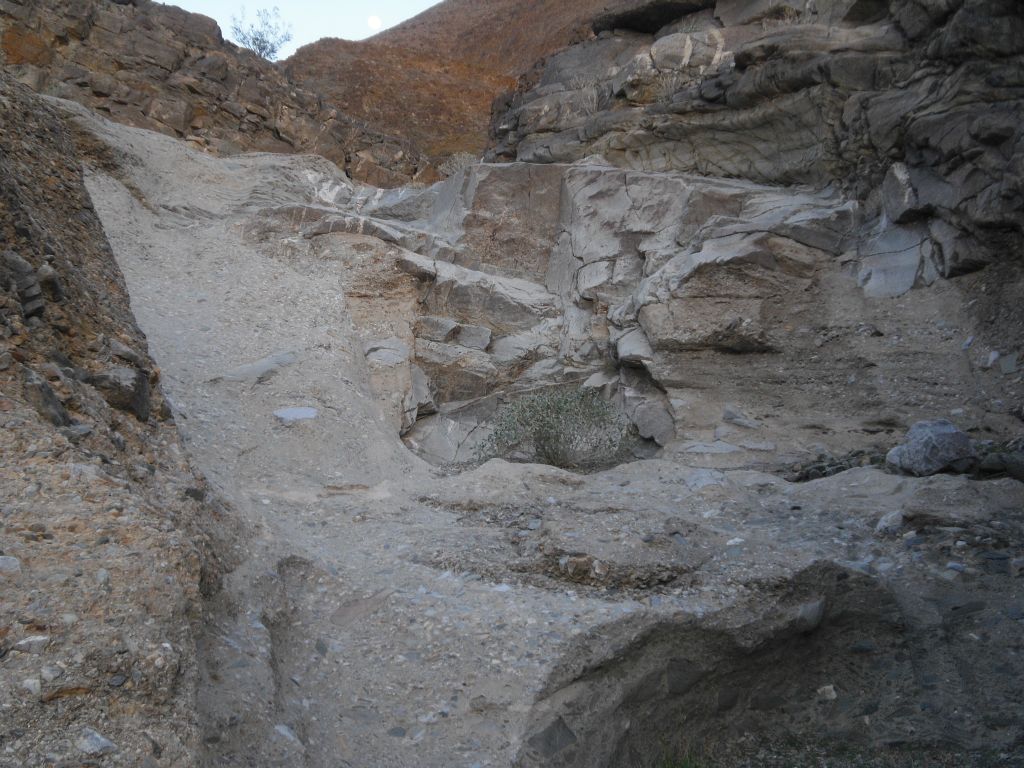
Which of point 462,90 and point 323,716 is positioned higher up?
point 462,90

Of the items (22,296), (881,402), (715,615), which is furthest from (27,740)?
(881,402)

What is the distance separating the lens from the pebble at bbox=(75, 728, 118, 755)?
2.21 meters

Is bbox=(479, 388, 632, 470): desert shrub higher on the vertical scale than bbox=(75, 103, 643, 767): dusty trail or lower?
lower

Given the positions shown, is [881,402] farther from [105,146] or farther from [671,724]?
[105,146]

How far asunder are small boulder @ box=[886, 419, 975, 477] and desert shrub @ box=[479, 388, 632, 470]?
306 centimetres

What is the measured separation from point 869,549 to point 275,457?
4481 millimetres

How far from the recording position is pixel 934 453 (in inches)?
257

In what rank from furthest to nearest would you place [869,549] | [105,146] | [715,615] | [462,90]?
[462,90], [105,146], [869,549], [715,615]

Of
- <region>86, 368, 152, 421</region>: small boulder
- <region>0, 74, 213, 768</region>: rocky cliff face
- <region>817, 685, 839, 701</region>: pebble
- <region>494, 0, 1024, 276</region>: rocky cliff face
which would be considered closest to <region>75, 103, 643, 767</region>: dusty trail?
<region>0, 74, 213, 768</region>: rocky cliff face

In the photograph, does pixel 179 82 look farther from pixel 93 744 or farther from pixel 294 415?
pixel 93 744

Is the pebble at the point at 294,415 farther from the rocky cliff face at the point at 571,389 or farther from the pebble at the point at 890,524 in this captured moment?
the pebble at the point at 890,524

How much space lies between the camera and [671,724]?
156 inches

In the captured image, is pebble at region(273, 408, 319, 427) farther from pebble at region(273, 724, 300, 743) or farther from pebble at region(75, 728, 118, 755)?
pebble at region(75, 728, 118, 755)

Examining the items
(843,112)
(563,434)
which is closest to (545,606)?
(563,434)
